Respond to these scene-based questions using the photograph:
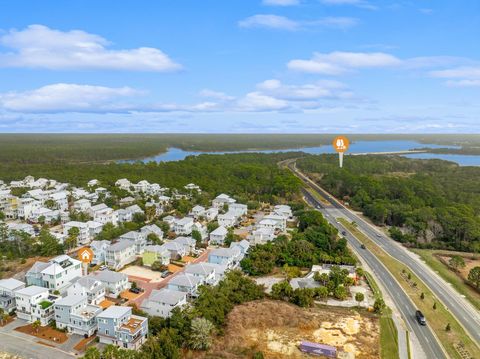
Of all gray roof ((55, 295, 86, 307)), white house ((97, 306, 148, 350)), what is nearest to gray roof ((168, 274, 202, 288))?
white house ((97, 306, 148, 350))

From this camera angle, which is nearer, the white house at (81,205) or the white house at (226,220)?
the white house at (226,220)

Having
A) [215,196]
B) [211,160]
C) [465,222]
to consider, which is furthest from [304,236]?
[211,160]

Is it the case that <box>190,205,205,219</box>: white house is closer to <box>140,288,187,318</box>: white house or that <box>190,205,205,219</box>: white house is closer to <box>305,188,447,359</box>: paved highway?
<box>305,188,447,359</box>: paved highway

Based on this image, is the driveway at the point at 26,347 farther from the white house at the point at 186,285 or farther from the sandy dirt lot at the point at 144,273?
the sandy dirt lot at the point at 144,273

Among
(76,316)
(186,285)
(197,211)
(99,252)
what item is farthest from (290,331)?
(197,211)

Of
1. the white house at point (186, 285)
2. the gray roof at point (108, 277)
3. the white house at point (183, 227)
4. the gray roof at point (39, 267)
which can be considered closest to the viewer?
the white house at point (186, 285)

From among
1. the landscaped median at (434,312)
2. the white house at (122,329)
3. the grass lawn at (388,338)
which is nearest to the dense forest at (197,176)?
the landscaped median at (434,312)
